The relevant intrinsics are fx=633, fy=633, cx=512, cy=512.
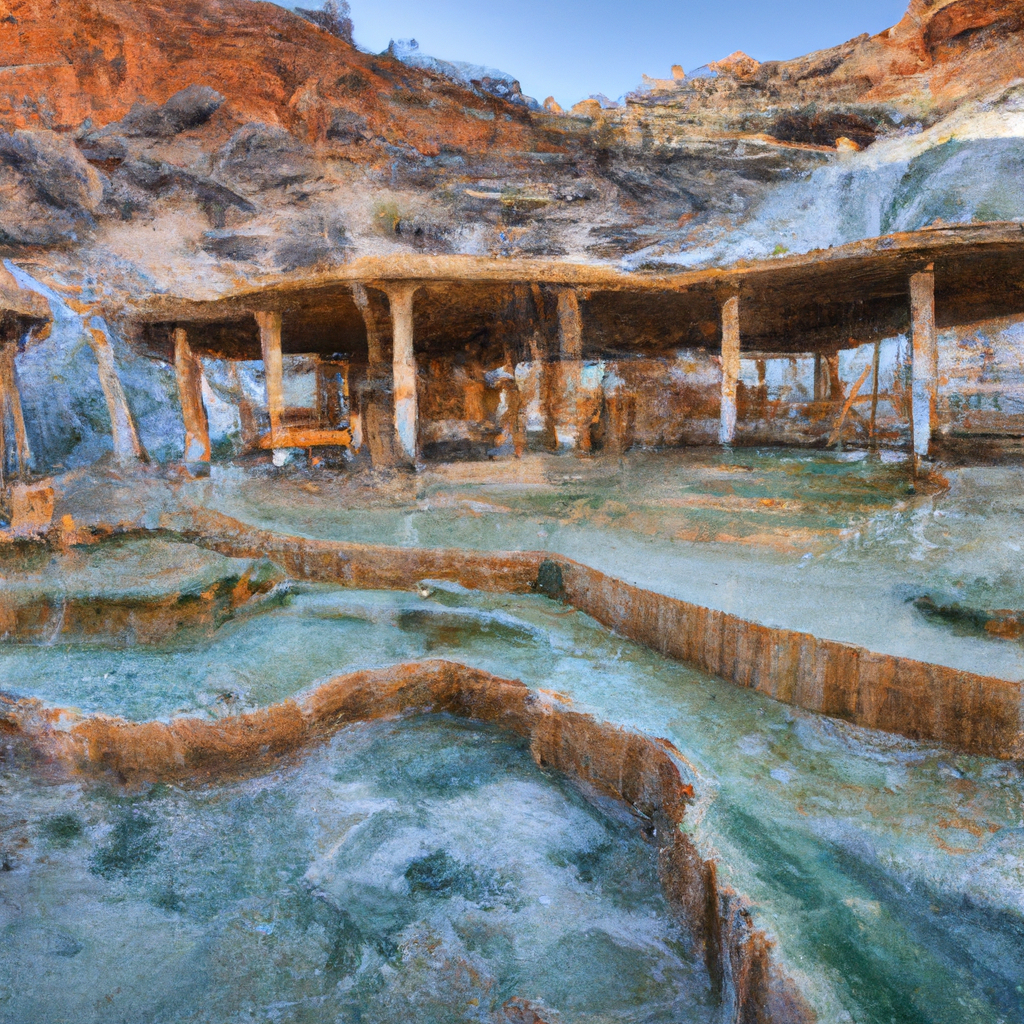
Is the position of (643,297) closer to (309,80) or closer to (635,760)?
(309,80)

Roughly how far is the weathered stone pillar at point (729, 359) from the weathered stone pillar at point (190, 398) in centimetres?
890

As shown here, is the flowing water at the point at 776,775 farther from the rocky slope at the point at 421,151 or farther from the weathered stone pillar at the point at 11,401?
the weathered stone pillar at the point at 11,401

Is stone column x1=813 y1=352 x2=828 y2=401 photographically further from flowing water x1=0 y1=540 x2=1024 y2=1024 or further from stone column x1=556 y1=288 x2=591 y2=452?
flowing water x1=0 y1=540 x2=1024 y2=1024

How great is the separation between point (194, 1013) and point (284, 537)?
423cm

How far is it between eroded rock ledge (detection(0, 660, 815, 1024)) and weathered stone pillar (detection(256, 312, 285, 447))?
613 cm

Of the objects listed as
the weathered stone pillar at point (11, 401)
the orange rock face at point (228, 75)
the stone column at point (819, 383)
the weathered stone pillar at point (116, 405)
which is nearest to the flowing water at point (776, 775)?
the weathered stone pillar at point (11, 401)

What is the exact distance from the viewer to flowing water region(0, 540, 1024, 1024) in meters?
2.11

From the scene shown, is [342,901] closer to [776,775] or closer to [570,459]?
[776,775]

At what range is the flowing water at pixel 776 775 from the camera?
2.11m

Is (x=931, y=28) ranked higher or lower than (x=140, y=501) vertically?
higher

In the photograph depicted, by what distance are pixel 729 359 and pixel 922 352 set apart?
228 centimetres

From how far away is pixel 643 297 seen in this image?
9.59m

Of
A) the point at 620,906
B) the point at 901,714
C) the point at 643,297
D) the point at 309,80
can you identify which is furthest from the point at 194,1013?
the point at 309,80

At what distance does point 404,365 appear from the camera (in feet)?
28.6
